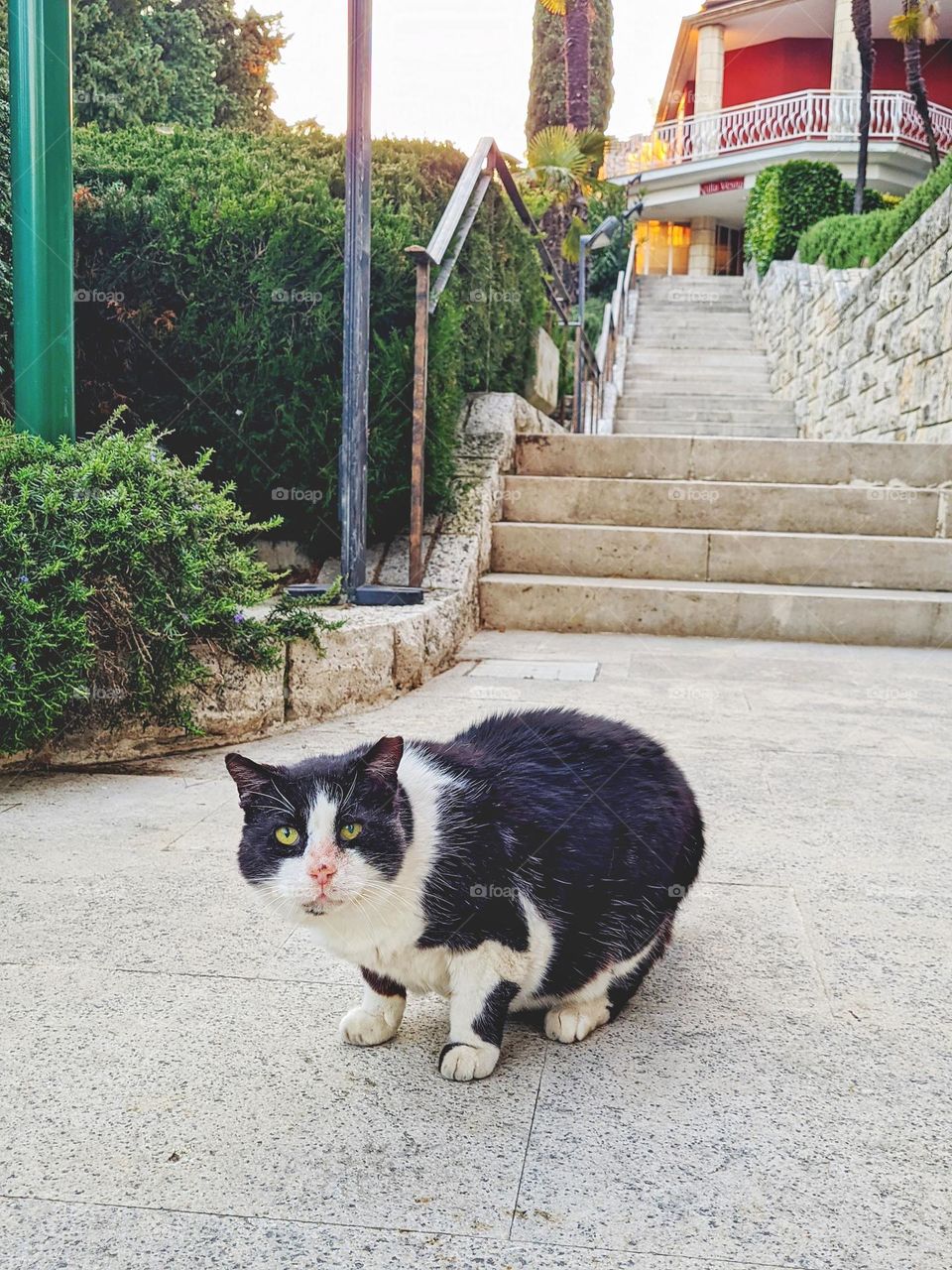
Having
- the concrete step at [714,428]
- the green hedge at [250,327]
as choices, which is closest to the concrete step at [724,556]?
the green hedge at [250,327]

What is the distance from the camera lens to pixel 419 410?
16.3 ft

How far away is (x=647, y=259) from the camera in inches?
1045

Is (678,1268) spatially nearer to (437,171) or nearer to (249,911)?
(249,911)

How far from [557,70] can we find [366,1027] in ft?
79.8

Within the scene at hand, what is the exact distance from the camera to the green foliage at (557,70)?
72.1ft

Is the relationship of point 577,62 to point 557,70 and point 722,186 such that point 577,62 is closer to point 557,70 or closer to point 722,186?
point 557,70

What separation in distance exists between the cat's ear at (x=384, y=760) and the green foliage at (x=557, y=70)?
2288 centimetres

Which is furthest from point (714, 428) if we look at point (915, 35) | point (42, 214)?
point (42, 214)

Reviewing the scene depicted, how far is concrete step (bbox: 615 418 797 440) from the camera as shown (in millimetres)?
12688

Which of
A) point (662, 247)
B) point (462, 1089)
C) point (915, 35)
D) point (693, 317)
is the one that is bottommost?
point (462, 1089)

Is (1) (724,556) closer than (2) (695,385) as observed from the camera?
Yes

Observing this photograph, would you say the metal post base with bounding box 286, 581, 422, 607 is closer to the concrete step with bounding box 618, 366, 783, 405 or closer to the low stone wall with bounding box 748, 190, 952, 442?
the low stone wall with bounding box 748, 190, 952, 442

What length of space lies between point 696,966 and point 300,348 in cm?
391

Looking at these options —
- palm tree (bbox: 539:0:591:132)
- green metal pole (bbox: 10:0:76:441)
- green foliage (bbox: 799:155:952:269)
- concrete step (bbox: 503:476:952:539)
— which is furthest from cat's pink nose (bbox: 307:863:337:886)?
palm tree (bbox: 539:0:591:132)
